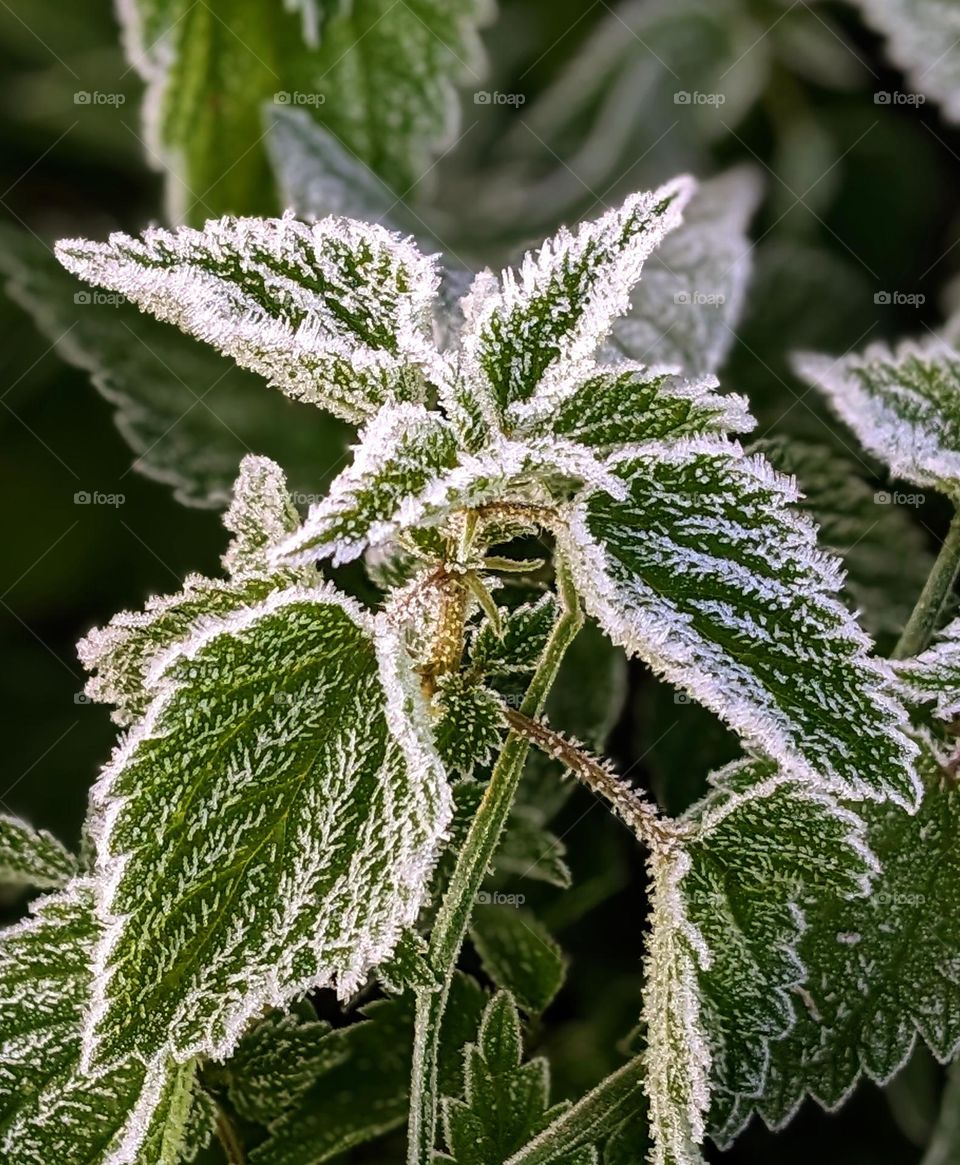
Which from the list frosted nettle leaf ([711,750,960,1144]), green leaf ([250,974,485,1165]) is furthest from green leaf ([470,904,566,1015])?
frosted nettle leaf ([711,750,960,1144])

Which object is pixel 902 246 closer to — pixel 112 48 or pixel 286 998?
pixel 112 48

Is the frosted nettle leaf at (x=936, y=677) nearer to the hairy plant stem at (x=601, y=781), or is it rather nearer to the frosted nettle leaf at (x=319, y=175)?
the hairy plant stem at (x=601, y=781)

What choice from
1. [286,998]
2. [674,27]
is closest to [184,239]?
[286,998]

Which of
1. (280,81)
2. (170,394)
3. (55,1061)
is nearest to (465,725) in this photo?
(55,1061)

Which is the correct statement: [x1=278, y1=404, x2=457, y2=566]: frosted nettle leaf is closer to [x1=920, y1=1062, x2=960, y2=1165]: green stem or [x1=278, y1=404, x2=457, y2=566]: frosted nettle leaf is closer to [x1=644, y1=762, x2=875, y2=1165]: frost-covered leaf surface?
[x1=644, y1=762, x2=875, y2=1165]: frost-covered leaf surface

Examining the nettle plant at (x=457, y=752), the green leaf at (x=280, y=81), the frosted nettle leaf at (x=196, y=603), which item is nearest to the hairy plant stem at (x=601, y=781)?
the nettle plant at (x=457, y=752)

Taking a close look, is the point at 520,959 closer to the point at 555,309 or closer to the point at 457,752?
the point at 457,752
